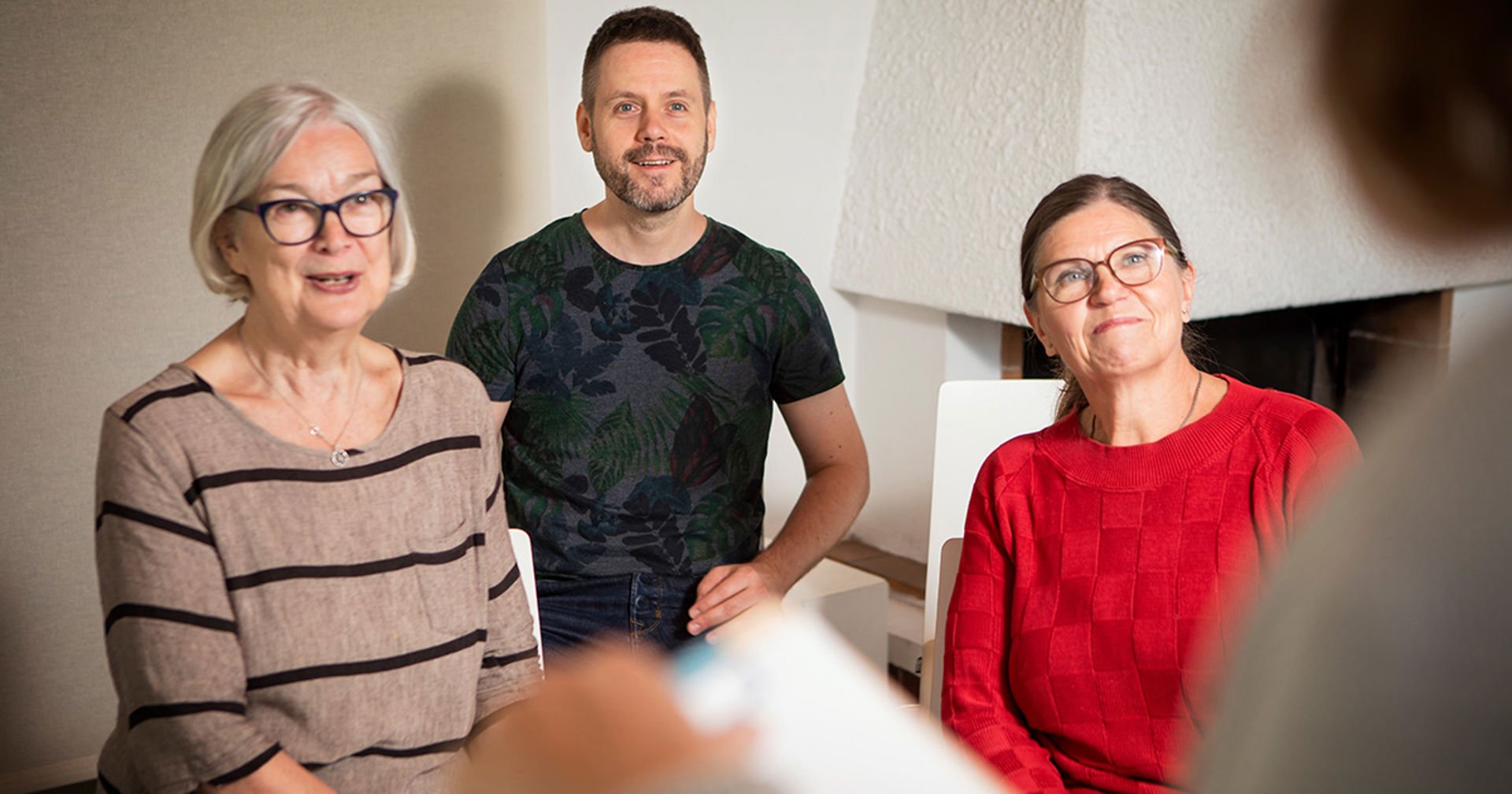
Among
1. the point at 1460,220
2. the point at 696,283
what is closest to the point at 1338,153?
the point at 1460,220

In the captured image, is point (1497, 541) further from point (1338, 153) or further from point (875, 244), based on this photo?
point (875, 244)

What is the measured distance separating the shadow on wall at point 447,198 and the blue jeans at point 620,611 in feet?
2.30

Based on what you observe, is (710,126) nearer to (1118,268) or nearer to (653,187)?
(653,187)

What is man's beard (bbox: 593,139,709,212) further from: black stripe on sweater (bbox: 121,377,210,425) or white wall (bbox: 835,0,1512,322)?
white wall (bbox: 835,0,1512,322)

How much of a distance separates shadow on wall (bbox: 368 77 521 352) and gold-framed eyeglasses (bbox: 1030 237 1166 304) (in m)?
1.26

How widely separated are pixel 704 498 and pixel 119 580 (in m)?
0.93

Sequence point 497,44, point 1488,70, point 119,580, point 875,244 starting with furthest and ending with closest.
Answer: point 875,244 → point 497,44 → point 119,580 → point 1488,70

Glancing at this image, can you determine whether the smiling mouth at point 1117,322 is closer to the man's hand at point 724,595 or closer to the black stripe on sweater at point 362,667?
Answer: the man's hand at point 724,595

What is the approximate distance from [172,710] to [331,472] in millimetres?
254

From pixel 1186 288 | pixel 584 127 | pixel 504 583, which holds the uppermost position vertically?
pixel 584 127

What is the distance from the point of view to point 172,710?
112 cm

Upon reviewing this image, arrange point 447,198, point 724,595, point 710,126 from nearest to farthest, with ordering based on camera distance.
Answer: point 724,595
point 710,126
point 447,198

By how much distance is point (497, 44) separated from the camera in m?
2.37

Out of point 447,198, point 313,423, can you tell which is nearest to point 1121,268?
point 313,423
